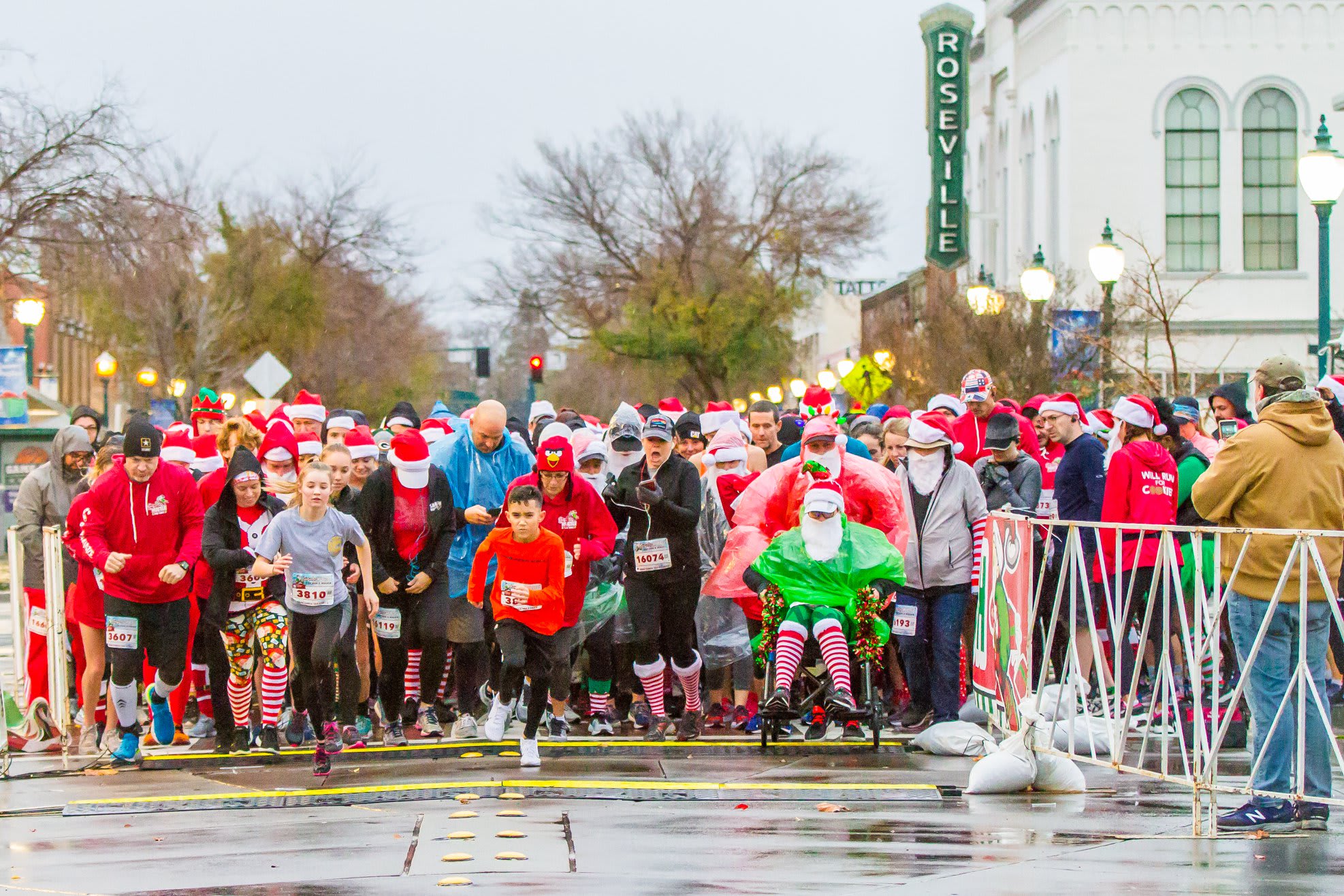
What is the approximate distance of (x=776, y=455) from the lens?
42.9 ft

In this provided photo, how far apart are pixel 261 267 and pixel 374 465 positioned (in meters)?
46.3

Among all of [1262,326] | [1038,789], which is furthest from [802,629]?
[1262,326]

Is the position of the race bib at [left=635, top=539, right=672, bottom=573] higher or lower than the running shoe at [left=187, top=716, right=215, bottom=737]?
higher

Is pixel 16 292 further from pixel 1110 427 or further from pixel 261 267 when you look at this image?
pixel 1110 427

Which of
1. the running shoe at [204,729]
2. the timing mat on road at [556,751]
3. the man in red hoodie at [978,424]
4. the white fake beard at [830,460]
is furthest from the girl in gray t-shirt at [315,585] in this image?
the man in red hoodie at [978,424]

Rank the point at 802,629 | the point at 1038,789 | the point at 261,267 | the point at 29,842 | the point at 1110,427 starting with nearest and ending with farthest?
the point at 29,842 → the point at 1038,789 → the point at 802,629 → the point at 1110,427 → the point at 261,267

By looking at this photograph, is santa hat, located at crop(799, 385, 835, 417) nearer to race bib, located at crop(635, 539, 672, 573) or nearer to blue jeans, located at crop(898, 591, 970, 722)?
race bib, located at crop(635, 539, 672, 573)

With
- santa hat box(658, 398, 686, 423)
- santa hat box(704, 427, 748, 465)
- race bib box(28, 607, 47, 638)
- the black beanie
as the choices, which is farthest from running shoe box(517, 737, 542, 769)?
santa hat box(658, 398, 686, 423)

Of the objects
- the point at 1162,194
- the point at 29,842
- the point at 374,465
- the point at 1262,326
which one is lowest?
the point at 29,842

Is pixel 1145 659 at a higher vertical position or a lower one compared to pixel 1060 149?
lower

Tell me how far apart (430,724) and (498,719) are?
36.6 inches

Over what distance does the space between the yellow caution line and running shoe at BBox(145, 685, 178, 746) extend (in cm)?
175

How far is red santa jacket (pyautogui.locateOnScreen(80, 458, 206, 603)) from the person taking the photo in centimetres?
1062

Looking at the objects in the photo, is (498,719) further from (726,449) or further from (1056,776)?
(1056,776)
